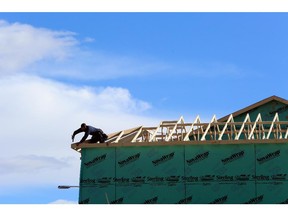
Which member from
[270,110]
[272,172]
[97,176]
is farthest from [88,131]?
[270,110]

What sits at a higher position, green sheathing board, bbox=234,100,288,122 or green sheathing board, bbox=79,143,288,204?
green sheathing board, bbox=234,100,288,122

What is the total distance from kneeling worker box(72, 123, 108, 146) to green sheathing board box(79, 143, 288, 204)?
455 mm

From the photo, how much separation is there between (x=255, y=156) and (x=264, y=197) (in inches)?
52.7

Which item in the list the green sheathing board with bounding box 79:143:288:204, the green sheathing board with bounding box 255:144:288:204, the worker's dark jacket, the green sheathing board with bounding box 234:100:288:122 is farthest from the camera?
the green sheathing board with bounding box 234:100:288:122

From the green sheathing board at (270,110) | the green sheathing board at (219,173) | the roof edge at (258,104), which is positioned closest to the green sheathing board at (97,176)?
the green sheathing board at (219,173)

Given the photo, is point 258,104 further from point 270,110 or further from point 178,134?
point 178,134

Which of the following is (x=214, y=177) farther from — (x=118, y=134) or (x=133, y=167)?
(x=118, y=134)

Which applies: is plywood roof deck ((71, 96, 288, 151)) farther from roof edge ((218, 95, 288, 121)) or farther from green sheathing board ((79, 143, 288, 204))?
roof edge ((218, 95, 288, 121))

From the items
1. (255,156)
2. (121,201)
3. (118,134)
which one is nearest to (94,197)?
(121,201)

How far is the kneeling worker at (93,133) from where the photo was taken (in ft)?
69.3

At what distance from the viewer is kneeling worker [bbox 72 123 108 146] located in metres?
21.1

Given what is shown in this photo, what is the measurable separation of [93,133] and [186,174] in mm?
3676

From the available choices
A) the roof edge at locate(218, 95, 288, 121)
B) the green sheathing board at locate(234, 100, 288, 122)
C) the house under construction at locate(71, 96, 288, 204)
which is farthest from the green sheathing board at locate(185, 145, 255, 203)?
the green sheathing board at locate(234, 100, 288, 122)

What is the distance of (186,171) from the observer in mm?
20031
